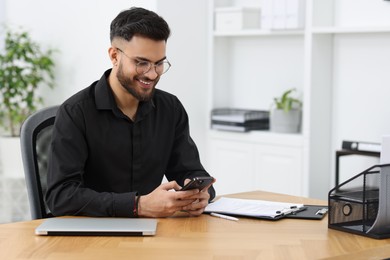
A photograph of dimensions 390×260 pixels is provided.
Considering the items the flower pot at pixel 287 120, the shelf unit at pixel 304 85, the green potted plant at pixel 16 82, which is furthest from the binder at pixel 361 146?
the green potted plant at pixel 16 82

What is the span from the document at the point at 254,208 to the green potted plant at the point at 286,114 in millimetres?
1846

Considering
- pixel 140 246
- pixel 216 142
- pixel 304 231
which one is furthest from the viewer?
pixel 216 142

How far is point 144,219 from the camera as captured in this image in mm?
2221

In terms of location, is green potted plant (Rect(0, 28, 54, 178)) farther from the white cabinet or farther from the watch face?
the watch face

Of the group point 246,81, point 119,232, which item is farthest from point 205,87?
point 119,232

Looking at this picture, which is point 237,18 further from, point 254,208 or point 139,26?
point 254,208

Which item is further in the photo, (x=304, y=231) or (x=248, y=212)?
(x=248, y=212)

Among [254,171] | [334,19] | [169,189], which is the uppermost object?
[334,19]

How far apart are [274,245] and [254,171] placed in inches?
97.8

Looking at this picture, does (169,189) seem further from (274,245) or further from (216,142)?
(216,142)

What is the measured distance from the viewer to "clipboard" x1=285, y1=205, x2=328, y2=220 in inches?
91.8

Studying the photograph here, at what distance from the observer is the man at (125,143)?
2311 mm

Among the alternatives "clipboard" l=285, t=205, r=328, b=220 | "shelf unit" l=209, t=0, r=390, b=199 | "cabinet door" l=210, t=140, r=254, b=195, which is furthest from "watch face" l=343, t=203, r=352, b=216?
"cabinet door" l=210, t=140, r=254, b=195

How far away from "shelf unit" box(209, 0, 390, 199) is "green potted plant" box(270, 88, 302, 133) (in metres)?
0.09
